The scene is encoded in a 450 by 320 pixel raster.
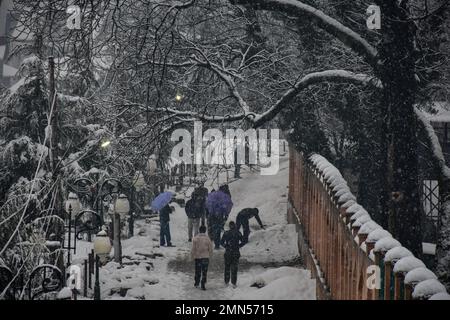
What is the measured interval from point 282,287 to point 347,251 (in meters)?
3.32

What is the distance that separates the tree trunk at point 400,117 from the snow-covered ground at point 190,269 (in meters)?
2.28

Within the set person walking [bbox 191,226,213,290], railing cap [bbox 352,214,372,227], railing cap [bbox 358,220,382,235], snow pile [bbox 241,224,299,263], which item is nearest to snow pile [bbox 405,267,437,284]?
railing cap [bbox 358,220,382,235]

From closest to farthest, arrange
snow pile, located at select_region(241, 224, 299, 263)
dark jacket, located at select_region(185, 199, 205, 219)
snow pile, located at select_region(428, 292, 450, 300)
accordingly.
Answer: snow pile, located at select_region(428, 292, 450, 300)
snow pile, located at select_region(241, 224, 299, 263)
dark jacket, located at select_region(185, 199, 205, 219)

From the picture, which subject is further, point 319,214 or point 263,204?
point 263,204

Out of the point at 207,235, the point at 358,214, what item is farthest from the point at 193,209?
the point at 358,214

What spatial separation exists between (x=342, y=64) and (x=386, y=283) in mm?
9441

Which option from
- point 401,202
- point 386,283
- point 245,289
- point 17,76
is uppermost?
point 17,76

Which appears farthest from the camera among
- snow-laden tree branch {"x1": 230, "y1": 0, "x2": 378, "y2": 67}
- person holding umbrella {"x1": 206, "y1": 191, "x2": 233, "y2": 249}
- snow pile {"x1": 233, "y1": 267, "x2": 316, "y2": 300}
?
person holding umbrella {"x1": 206, "y1": 191, "x2": 233, "y2": 249}

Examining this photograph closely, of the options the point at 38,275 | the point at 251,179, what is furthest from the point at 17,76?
the point at 251,179

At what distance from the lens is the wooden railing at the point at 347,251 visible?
17.0ft

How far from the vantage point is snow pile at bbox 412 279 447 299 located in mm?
4598

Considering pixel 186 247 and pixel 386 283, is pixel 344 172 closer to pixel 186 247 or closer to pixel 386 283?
pixel 186 247

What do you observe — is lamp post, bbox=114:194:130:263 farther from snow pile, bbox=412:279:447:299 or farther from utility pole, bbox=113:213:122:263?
snow pile, bbox=412:279:447:299

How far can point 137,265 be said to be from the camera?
48.7ft
